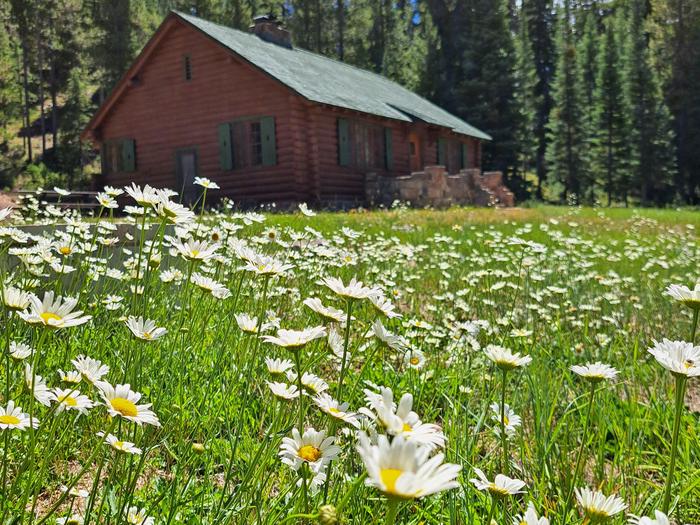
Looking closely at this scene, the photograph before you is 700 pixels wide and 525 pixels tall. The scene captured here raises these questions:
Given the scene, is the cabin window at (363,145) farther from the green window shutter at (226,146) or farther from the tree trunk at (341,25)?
the tree trunk at (341,25)

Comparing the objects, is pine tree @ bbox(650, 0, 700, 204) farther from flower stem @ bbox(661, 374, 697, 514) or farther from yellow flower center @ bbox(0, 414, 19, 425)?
yellow flower center @ bbox(0, 414, 19, 425)

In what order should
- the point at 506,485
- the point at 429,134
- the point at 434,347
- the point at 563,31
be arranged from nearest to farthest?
the point at 506,485, the point at 434,347, the point at 429,134, the point at 563,31

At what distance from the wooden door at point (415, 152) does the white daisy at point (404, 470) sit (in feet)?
80.2

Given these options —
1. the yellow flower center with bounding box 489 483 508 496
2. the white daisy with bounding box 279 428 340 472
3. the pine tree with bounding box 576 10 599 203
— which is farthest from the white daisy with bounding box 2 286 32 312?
the pine tree with bounding box 576 10 599 203

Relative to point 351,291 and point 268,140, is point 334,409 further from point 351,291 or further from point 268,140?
point 268,140

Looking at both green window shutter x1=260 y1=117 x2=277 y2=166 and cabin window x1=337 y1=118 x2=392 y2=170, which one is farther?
cabin window x1=337 y1=118 x2=392 y2=170

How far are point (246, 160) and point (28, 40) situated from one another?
95.5 ft

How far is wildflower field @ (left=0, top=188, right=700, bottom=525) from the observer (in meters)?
1.38

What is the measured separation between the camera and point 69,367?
288cm

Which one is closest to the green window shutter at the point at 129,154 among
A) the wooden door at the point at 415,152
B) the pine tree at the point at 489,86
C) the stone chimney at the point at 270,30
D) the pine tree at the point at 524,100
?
the stone chimney at the point at 270,30

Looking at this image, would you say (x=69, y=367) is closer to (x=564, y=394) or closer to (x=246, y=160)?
(x=564, y=394)

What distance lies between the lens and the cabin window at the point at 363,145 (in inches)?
805

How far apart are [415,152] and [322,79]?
583 cm

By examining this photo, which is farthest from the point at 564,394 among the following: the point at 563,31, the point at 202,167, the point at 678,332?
the point at 563,31
